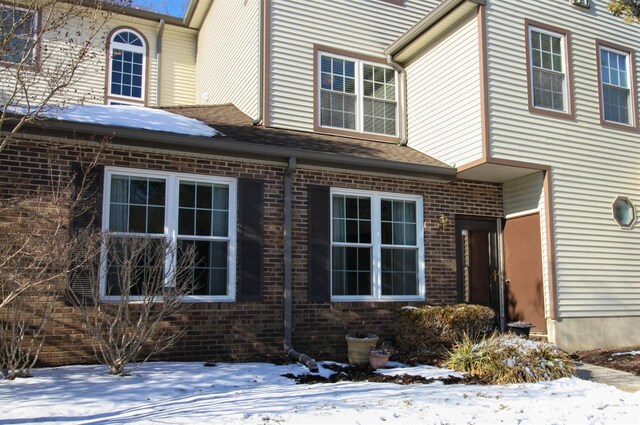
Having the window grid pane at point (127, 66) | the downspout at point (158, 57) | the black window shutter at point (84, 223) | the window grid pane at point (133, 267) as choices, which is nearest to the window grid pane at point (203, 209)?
the window grid pane at point (133, 267)

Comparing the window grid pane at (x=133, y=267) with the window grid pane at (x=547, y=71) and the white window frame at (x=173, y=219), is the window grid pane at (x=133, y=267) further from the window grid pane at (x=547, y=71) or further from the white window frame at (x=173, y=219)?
the window grid pane at (x=547, y=71)

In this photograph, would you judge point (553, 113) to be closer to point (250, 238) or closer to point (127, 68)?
point (250, 238)

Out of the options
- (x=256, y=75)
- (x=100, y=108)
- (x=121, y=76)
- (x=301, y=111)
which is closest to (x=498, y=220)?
(x=301, y=111)

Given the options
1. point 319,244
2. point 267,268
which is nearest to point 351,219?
point 319,244

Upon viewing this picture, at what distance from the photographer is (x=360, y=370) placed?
7.77 metres

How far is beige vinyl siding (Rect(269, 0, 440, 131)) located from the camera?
35.5 ft

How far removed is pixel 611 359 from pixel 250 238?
6.06m

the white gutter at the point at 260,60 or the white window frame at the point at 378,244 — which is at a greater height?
the white gutter at the point at 260,60

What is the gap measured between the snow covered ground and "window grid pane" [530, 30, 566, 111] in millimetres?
5302

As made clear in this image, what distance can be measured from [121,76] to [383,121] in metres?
7.30

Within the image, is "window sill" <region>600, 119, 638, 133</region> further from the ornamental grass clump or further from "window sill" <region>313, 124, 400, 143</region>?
the ornamental grass clump

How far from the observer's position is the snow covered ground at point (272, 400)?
514cm

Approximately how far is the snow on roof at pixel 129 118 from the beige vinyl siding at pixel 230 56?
84.5 inches

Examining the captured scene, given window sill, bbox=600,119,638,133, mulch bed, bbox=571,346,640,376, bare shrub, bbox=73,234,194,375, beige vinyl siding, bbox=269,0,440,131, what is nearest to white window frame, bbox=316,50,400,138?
beige vinyl siding, bbox=269,0,440,131
